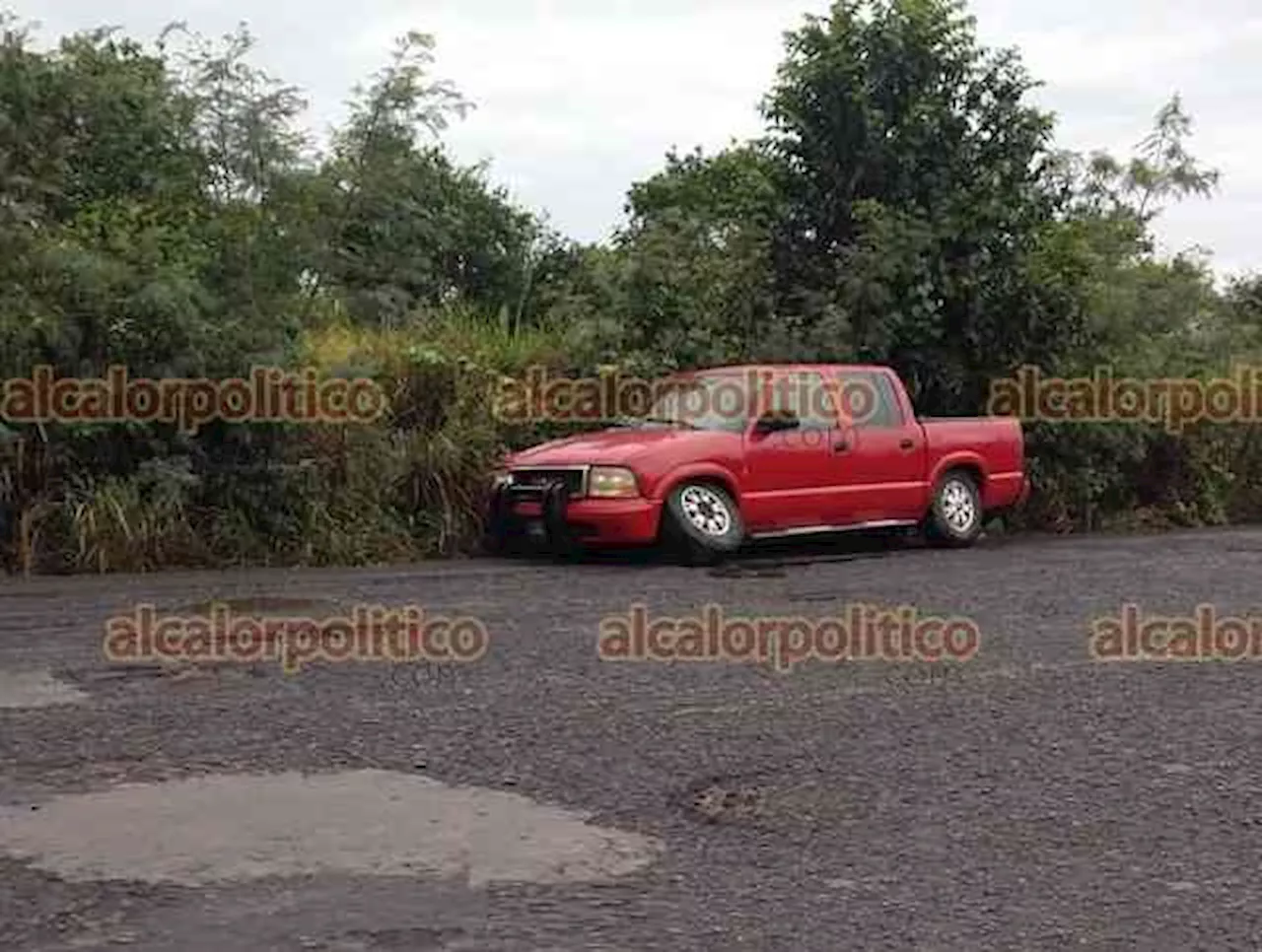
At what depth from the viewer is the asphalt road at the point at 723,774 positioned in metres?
4.57

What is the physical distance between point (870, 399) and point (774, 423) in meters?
1.46

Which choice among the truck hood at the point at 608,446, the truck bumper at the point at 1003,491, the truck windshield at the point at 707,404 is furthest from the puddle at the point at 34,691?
the truck bumper at the point at 1003,491

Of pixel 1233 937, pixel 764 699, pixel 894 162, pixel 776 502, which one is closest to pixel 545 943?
pixel 1233 937

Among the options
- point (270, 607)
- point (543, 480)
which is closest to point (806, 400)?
point (543, 480)

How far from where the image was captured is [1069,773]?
6.36 m

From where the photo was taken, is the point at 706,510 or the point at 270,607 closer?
the point at 270,607

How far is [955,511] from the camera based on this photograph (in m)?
15.7

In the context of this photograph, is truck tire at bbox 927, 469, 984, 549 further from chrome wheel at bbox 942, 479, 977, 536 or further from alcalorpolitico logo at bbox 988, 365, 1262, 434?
alcalorpolitico logo at bbox 988, 365, 1262, 434

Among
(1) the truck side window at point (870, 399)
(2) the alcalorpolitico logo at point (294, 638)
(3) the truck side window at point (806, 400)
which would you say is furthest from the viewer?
(1) the truck side window at point (870, 399)

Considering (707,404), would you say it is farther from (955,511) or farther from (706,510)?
(955,511)

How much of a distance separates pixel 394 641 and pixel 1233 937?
5671 mm

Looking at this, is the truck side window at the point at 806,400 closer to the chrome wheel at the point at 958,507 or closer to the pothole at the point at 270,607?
the chrome wheel at the point at 958,507

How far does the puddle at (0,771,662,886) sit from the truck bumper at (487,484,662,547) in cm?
713

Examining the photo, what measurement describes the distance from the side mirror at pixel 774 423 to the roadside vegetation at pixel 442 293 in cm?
244
